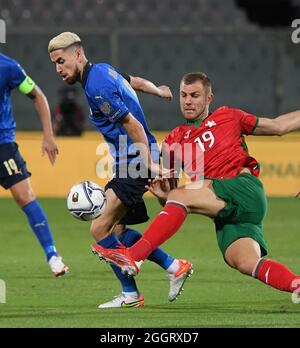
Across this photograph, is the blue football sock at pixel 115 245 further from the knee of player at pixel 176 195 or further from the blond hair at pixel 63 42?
the blond hair at pixel 63 42

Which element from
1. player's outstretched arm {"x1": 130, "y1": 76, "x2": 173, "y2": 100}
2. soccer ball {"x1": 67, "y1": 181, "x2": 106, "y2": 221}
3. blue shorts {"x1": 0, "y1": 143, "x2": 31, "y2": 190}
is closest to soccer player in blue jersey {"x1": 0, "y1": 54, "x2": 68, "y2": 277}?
blue shorts {"x1": 0, "y1": 143, "x2": 31, "y2": 190}

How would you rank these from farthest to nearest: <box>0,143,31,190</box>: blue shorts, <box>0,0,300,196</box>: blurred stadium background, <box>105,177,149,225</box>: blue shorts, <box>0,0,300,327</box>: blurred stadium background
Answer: <box>0,0,300,196</box>: blurred stadium background → <box>0,143,31,190</box>: blue shorts → <box>105,177,149,225</box>: blue shorts → <box>0,0,300,327</box>: blurred stadium background

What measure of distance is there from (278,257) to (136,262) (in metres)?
3.58

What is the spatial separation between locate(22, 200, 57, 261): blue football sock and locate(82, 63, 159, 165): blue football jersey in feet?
3.55

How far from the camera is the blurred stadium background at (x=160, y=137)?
7109 millimetres

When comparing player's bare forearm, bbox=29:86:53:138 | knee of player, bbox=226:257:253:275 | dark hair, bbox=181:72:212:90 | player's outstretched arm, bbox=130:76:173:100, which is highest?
dark hair, bbox=181:72:212:90

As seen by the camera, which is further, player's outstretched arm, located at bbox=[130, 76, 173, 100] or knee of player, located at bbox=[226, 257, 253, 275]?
player's outstretched arm, located at bbox=[130, 76, 173, 100]

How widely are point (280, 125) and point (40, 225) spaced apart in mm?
2570

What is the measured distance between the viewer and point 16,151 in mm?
8727

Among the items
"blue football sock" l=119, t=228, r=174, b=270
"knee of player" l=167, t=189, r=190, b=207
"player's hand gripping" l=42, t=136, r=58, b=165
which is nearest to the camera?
"knee of player" l=167, t=189, r=190, b=207

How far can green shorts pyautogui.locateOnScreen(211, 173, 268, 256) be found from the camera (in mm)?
6672

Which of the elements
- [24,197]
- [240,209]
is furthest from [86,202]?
[24,197]

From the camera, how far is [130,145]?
7531mm

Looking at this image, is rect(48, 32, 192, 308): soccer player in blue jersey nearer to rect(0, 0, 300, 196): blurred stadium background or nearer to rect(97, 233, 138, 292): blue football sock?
rect(97, 233, 138, 292): blue football sock
